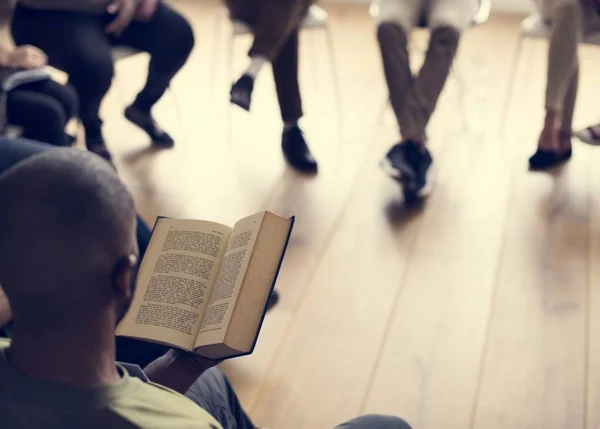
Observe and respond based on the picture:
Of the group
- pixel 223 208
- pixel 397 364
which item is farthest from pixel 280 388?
pixel 223 208

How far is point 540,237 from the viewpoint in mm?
2117

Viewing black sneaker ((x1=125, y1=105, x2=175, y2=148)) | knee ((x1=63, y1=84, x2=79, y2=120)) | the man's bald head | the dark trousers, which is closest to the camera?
the man's bald head

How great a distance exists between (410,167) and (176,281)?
1.21 m

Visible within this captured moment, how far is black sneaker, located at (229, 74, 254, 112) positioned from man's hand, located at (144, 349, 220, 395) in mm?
1196

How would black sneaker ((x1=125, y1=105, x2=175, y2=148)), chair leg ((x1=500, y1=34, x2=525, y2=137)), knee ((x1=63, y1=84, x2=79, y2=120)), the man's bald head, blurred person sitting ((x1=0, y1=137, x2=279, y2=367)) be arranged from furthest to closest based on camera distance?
chair leg ((x1=500, y1=34, x2=525, y2=137))
black sneaker ((x1=125, y1=105, x2=175, y2=148))
knee ((x1=63, y1=84, x2=79, y2=120))
blurred person sitting ((x1=0, y1=137, x2=279, y2=367))
the man's bald head

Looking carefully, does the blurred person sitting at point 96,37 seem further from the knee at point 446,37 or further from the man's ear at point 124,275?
the man's ear at point 124,275

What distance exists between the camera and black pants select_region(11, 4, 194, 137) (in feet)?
7.22

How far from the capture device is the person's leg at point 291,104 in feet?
7.97

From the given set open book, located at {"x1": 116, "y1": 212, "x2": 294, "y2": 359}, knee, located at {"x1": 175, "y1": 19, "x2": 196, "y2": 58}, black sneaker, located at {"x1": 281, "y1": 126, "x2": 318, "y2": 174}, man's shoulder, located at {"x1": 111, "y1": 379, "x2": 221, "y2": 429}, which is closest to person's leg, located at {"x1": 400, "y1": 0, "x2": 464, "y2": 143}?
black sneaker, located at {"x1": 281, "y1": 126, "x2": 318, "y2": 174}

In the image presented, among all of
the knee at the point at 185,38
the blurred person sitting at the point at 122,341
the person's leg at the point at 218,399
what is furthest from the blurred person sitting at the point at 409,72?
the person's leg at the point at 218,399

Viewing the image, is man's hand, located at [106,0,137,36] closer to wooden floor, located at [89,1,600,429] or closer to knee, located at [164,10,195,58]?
knee, located at [164,10,195,58]

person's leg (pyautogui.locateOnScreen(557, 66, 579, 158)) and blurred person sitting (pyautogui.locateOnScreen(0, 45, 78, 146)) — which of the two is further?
→ person's leg (pyautogui.locateOnScreen(557, 66, 579, 158))

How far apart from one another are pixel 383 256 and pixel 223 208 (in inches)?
20.6

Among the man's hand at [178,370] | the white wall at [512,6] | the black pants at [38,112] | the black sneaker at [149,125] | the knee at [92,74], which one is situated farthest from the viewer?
the white wall at [512,6]
